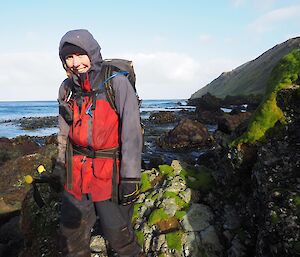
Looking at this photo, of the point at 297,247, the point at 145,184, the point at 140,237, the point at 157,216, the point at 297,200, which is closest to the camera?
the point at 297,247

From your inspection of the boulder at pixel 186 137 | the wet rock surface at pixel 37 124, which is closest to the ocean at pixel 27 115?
the wet rock surface at pixel 37 124

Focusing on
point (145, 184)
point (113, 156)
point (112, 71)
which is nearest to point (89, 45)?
point (112, 71)

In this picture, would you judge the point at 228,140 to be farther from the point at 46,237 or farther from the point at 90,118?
the point at 46,237

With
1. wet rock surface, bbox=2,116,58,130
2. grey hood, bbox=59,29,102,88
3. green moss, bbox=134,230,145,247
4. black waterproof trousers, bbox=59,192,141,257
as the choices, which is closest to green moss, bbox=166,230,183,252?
green moss, bbox=134,230,145,247

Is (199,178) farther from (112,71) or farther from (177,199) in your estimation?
(112,71)

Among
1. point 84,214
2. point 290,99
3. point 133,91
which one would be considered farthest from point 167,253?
point 290,99

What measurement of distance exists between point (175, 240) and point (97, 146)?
244 centimetres

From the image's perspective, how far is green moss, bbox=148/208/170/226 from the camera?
19.3 ft

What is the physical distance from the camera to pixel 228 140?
21.7ft

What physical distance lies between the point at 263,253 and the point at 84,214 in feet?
9.04

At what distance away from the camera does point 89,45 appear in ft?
13.6

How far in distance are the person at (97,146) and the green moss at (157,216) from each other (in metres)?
1.12

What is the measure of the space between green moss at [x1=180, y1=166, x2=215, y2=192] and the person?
240 centimetres

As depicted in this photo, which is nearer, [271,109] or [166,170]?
[271,109]
